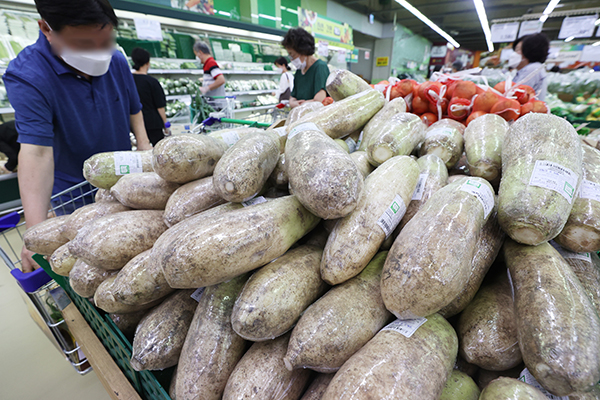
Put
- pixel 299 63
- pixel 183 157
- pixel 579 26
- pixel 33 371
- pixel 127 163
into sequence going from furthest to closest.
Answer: pixel 579 26, pixel 299 63, pixel 33 371, pixel 127 163, pixel 183 157

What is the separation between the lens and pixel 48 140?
1627 millimetres

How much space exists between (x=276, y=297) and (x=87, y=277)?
2.58ft

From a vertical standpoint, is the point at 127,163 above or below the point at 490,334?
above

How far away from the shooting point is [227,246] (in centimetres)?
78

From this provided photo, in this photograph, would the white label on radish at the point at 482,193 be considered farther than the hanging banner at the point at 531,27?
No

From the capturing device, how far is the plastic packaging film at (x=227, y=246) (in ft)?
2.48

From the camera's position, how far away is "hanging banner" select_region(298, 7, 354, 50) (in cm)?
847

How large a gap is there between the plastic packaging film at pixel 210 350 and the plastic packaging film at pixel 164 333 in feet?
0.22

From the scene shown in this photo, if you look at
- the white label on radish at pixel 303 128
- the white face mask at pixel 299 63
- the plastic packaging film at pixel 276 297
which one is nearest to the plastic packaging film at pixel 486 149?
the white label on radish at pixel 303 128

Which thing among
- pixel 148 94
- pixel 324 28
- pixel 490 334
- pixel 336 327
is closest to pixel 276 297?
pixel 336 327

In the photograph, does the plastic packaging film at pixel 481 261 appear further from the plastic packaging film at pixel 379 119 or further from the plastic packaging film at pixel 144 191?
the plastic packaging film at pixel 144 191

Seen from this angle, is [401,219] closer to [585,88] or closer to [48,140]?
[48,140]

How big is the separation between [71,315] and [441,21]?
768 inches

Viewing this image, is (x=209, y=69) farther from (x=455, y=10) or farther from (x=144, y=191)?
(x=455, y=10)
